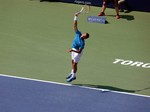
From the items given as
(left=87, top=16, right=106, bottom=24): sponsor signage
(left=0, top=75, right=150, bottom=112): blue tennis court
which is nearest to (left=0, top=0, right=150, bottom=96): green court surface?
(left=87, top=16, right=106, bottom=24): sponsor signage

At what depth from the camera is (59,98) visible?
1486 cm

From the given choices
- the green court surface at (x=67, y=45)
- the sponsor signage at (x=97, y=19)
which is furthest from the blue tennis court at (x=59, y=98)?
the sponsor signage at (x=97, y=19)

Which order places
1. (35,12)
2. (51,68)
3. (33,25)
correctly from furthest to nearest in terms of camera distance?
(35,12) < (33,25) < (51,68)

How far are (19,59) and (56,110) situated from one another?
4296 millimetres

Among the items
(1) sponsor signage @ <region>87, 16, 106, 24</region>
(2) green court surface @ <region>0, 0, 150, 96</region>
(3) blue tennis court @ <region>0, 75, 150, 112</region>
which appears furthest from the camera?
(1) sponsor signage @ <region>87, 16, 106, 24</region>

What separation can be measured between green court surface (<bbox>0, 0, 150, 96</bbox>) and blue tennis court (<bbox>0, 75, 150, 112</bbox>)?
53 cm

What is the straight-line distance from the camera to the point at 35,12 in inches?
922

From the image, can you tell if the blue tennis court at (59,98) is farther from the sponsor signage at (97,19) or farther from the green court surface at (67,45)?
the sponsor signage at (97,19)

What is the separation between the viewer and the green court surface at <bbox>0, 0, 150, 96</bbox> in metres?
16.7

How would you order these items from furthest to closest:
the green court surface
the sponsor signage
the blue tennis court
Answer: the sponsor signage
the green court surface
the blue tennis court

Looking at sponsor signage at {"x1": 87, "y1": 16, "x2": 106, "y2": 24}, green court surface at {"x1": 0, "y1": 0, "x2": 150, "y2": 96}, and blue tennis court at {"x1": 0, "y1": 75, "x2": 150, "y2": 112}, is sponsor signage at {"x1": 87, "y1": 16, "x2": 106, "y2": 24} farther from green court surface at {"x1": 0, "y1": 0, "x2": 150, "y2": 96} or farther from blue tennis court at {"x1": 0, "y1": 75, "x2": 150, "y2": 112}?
blue tennis court at {"x1": 0, "y1": 75, "x2": 150, "y2": 112}

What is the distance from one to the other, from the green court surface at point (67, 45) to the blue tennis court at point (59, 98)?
0.53 meters

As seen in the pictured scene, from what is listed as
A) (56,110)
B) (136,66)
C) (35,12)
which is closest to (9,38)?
(35,12)

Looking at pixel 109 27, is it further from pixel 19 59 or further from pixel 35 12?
pixel 19 59
